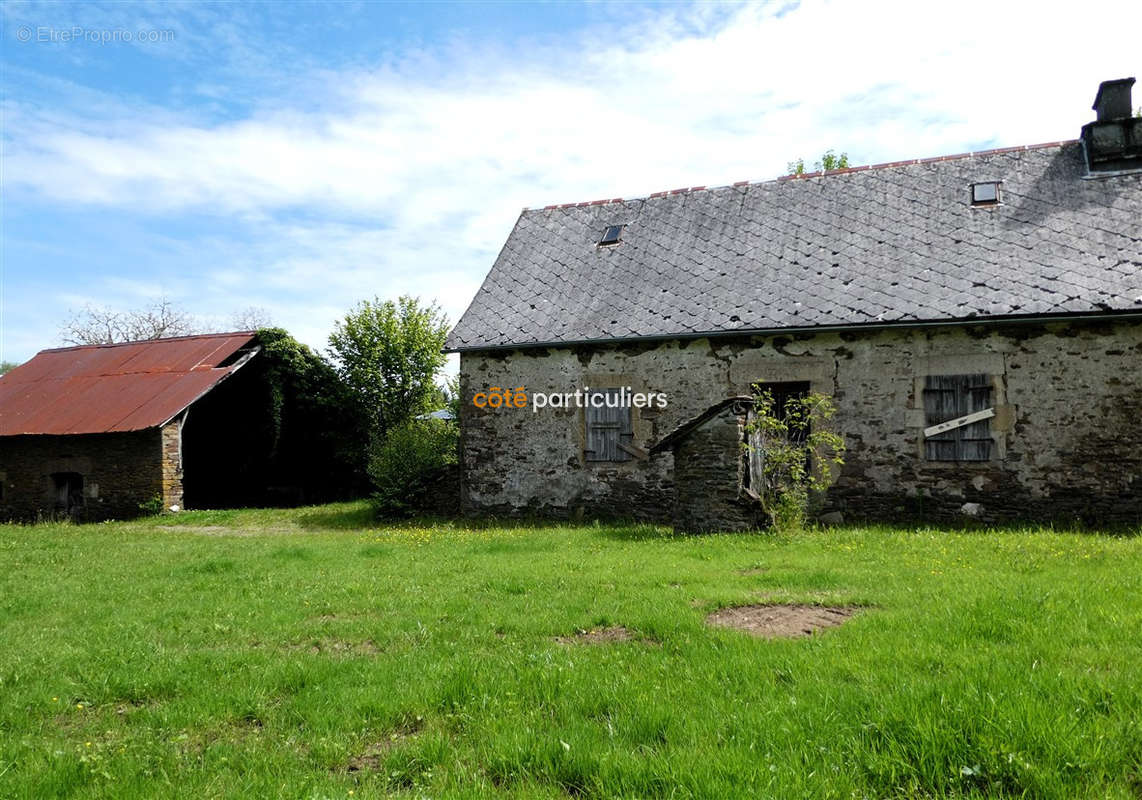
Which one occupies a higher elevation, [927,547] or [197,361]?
[197,361]

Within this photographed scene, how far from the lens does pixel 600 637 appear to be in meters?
5.25

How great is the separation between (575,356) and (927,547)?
6.93m

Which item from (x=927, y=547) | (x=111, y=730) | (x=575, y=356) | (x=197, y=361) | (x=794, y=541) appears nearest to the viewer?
(x=111, y=730)

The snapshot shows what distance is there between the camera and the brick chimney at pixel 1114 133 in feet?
41.2

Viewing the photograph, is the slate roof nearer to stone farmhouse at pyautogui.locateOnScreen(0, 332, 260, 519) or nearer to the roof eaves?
the roof eaves

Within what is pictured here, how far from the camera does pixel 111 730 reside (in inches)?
155

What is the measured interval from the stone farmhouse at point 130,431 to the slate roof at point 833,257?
748 cm

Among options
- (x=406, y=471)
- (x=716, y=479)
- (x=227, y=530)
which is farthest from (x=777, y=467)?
(x=227, y=530)

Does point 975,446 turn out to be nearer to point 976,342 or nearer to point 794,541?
point 976,342

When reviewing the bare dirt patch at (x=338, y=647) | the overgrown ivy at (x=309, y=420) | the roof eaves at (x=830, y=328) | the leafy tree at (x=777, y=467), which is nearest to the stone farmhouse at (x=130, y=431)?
the overgrown ivy at (x=309, y=420)

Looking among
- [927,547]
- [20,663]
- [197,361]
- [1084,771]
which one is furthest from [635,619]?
[197,361]

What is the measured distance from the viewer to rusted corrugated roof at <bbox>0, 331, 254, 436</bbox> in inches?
653

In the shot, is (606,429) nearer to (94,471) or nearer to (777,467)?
(777,467)

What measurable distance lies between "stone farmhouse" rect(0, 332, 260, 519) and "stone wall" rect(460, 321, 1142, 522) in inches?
298
